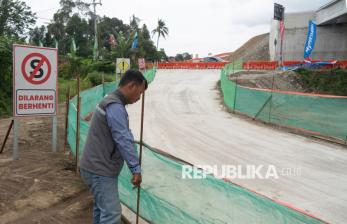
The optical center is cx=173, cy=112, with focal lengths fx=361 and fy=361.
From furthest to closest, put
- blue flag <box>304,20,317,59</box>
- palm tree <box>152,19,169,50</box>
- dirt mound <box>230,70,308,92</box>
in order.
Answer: palm tree <box>152,19,169,50</box> < blue flag <box>304,20,317,59</box> < dirt mound <box>230,70,308,92</box>

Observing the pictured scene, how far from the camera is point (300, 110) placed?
12.5m

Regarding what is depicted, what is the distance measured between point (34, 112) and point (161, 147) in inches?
149

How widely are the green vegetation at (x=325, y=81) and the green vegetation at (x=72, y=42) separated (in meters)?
18.3

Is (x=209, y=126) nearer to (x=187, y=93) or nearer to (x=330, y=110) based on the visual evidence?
(x=330, y=110)

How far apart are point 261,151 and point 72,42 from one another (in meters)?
26.8

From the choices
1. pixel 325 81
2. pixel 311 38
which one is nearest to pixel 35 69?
pixel 325 81

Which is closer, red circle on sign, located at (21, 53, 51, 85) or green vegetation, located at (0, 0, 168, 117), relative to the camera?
red circle on sign, located at (21, 53, 51, 85)

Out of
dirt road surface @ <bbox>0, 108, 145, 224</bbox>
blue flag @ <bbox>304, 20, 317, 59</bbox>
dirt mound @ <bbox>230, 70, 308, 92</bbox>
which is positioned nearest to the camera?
dirt road surface @ <bbox>0, 108, 145, 224</bbox>

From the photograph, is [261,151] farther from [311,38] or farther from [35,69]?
[311,38]

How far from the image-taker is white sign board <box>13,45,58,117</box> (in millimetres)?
7316

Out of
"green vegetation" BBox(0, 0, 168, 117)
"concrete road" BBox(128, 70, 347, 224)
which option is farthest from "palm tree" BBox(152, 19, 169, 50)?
"concrete road" BBox(128, 70, 347, 224)

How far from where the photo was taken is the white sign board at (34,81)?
7.32 metres

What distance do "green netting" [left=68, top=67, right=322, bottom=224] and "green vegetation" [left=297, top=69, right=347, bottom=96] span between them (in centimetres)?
3293

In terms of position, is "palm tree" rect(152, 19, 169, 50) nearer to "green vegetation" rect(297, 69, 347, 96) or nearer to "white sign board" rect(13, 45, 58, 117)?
"green vegetation" rect(297, 69, 347, 96)
